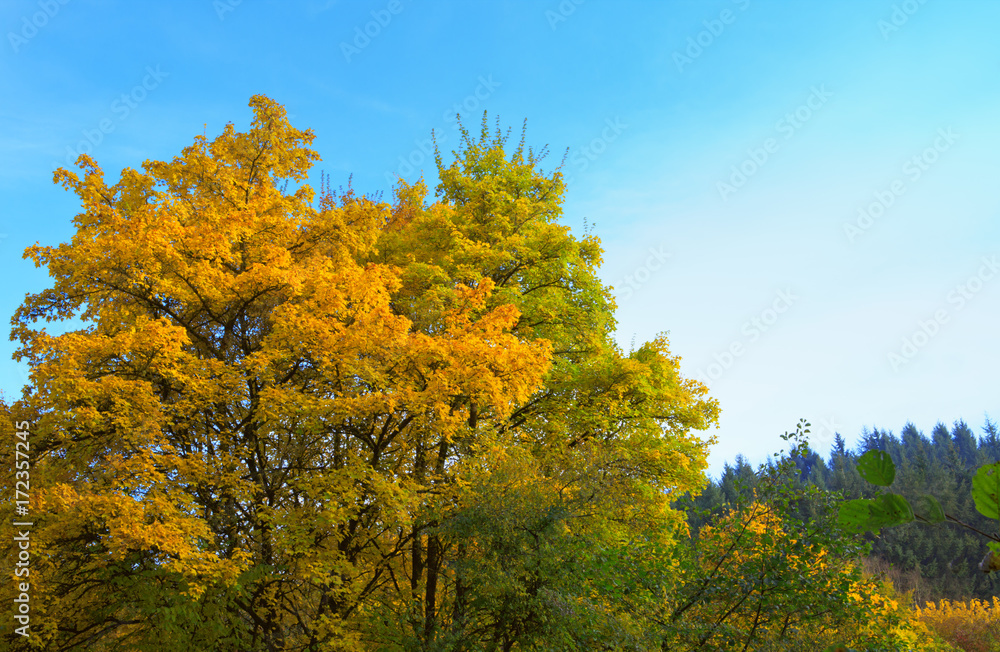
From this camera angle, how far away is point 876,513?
3.44 ft

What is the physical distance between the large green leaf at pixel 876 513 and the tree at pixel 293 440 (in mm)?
7233

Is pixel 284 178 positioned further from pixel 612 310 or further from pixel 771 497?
pixel 771 497

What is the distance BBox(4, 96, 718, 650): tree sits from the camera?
8891 millimetres

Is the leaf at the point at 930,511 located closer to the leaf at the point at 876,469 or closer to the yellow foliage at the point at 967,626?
the leaf at the point at 876,469

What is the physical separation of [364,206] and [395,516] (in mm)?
6586

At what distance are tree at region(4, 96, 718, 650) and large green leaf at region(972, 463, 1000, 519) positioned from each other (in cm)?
746

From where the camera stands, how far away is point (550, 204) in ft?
54.7

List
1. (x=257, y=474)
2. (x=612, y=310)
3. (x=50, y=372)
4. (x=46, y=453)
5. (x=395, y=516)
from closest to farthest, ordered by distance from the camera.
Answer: (x=50, y=372), (x=395, y=516), (x=46, y=453), (x=257, y=474), (x=612, y=310)

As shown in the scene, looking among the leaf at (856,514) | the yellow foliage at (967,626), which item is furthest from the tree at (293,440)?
the yellow foliage at (967,626)

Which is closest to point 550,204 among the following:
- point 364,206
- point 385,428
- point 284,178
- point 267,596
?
point 364,206

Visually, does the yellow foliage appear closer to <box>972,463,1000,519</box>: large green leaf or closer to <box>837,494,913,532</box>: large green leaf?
<box>837,494,913,532</box>: large green leaf

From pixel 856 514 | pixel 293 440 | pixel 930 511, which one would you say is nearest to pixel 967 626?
pixel 293 440

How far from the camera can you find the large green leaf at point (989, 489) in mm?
873

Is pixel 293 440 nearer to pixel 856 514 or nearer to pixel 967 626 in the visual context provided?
pixel 856 514
